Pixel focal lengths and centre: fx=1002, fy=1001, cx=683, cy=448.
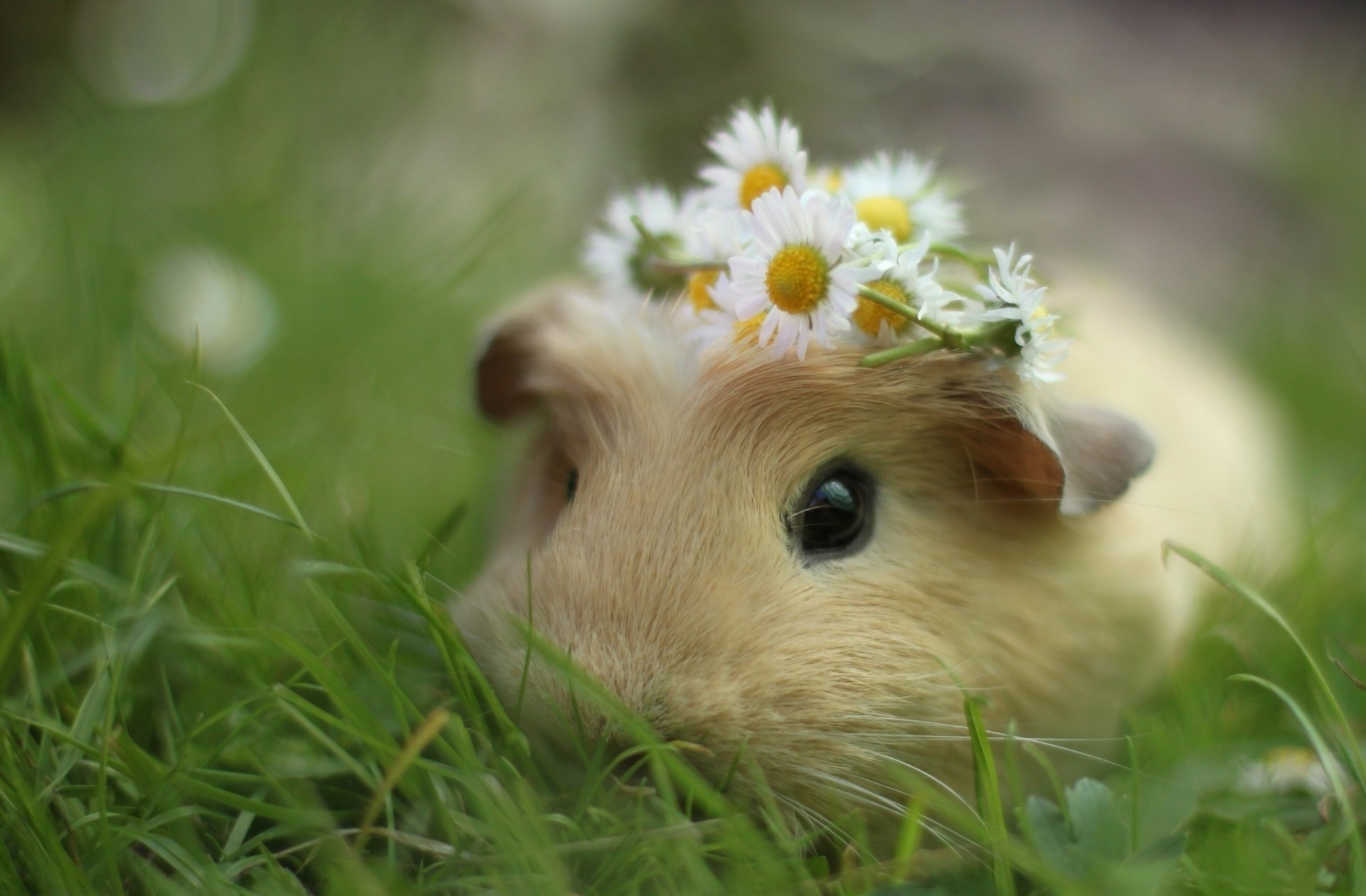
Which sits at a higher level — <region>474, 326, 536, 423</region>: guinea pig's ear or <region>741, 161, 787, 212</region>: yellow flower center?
<region>741, 161, 787, 212</region>: yellow flower center

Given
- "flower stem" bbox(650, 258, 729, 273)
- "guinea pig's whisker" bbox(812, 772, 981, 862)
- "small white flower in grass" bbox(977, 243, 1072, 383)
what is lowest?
"guinea pig's whisker" bbox(812, 772, 981, 862)

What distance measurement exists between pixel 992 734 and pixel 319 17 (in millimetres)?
4810

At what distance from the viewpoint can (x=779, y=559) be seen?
156cm

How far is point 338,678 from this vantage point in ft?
4.95

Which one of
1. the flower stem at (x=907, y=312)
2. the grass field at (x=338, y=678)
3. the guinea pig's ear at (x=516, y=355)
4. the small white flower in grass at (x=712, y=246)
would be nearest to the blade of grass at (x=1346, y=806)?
the grass field at (x=338, y=678)

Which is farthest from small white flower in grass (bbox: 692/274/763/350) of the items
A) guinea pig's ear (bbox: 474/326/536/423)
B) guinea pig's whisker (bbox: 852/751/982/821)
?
guinea pig's whisker (bbox: 852/751/982/821)

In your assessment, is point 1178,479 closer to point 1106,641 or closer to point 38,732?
point 1106,641

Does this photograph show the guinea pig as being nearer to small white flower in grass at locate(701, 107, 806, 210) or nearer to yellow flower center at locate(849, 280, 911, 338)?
yellow flower center at locate(849, 280, 911, 338)

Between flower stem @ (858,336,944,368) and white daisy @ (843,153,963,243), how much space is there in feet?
0.93

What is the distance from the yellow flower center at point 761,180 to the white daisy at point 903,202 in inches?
5.1

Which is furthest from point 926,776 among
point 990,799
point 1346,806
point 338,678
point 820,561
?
point 338,678

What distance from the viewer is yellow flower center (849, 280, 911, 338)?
61.0 inches

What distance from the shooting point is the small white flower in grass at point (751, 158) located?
66.7 inches

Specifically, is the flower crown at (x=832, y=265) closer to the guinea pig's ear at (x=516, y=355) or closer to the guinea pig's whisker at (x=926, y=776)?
the guinea pig's ear at (x=516, y=355)
